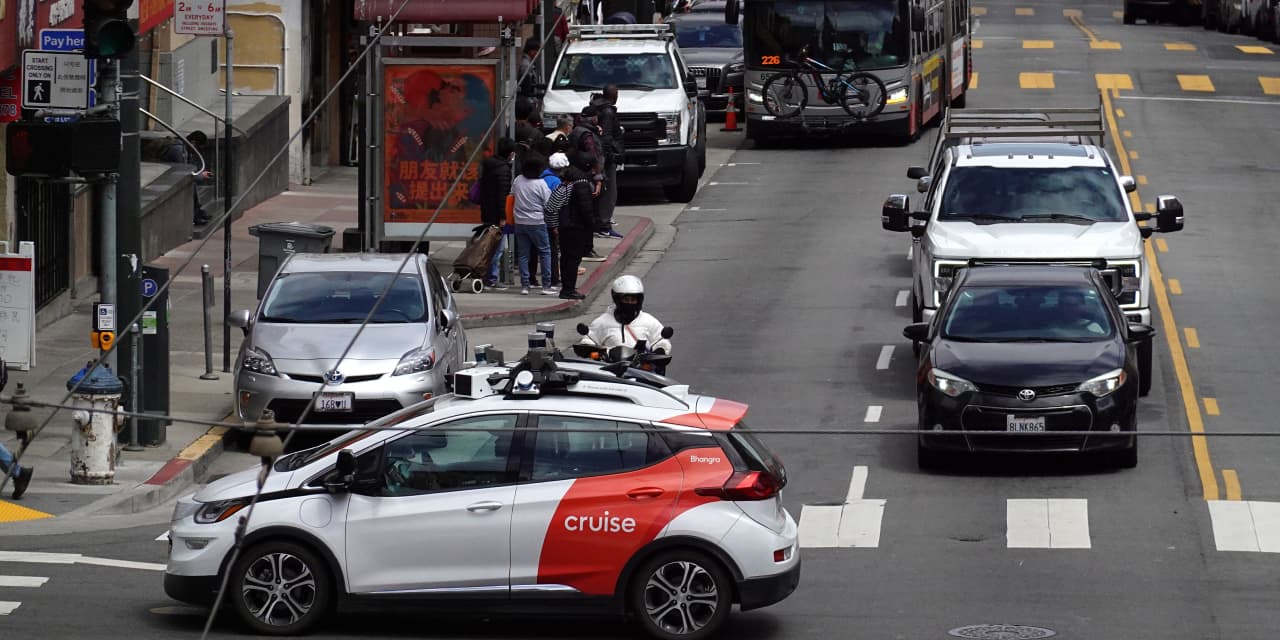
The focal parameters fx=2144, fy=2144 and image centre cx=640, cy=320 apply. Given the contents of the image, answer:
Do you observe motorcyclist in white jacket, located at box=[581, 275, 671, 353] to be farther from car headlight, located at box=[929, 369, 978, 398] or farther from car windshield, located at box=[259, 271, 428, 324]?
car windshield, located at box=[259, 271, 428, 324]

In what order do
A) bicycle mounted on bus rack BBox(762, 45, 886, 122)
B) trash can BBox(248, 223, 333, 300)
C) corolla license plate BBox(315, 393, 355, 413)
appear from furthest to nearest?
bicycle mounted on bus rack BBox(762, 45, 886, 122), trash can BBox(248, 223, 333, 300), corolla license plate BBox(315, 393, 355, 413)

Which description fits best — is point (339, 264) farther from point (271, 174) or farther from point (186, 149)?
point (271, 174)

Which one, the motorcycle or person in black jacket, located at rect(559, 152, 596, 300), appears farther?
person in black jacket, located at rect(559, 152, 596, 300)

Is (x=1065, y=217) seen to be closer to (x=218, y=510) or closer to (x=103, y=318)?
(x=103, y=318)

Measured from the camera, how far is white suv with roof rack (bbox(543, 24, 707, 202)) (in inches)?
1310

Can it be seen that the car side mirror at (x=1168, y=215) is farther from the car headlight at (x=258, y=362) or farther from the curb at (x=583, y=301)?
the car headlight at (x=258, y=362)

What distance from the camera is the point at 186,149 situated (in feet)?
102

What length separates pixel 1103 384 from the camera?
17.2m

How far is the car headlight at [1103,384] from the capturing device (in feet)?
56.3

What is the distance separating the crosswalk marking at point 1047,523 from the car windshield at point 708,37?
28930 millimetres

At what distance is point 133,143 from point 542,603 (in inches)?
301

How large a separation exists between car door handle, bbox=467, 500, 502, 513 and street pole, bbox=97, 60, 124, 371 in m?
5.94

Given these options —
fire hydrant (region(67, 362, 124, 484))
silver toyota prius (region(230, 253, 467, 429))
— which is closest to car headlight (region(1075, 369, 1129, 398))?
silver toyota prius (region(230, 253, 467, 429))

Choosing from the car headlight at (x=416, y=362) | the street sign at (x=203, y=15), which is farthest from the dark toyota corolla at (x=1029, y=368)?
the street sign at (x=203, y=15)
